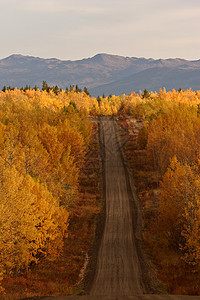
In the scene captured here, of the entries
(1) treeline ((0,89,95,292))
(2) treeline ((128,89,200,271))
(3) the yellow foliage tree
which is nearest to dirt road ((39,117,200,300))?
(2) treeline ((128,89,200,271))

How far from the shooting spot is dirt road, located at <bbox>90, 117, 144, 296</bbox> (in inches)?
1258

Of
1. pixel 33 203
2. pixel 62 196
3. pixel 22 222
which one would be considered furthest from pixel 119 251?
pixel 22 222

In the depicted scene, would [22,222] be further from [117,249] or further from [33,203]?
[117,249]

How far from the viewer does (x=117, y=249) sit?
4203 cm

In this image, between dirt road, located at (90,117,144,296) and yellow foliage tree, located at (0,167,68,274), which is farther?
dirt road, located at (90,117,144,296)

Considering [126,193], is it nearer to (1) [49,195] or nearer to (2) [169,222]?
(2) [169,222]

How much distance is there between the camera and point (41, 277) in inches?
1305

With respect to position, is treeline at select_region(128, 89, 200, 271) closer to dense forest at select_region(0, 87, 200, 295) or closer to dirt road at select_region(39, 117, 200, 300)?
dense forest at select_region(0, 87, 200, 295)

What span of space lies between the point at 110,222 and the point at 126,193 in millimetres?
14329

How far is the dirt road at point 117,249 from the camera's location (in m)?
32.0

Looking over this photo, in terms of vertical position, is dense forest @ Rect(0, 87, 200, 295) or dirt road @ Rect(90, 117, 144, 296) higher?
dense forest @ Rect(0, 87, 200, 295)

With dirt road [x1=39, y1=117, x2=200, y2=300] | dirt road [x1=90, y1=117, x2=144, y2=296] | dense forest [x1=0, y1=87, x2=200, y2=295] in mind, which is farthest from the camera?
dirt road [x1=90, y1=117, x2=144, y2=296]

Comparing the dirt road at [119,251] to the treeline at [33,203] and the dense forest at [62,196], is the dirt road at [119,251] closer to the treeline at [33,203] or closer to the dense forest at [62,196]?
the dense forest at [62,196]

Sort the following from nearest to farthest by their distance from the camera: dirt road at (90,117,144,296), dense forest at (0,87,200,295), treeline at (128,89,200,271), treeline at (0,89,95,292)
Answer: treeline at (0,89,95,292)
dense forest at (0,87,200,295)
dirt road at (90,117,144,296)
treeline at (128,89,200,271)
